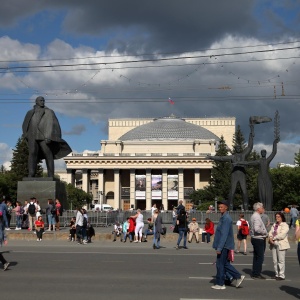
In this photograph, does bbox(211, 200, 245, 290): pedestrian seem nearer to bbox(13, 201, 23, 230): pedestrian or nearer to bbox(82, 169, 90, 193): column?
bbox(13, 201, 23, 230): pedestrian

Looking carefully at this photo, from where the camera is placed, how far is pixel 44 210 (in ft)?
73.8

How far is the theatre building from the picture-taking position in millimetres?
122188

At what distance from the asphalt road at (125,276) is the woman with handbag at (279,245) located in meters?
0.26

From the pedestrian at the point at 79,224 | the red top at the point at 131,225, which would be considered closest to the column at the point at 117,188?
the red top at the point at 131,225

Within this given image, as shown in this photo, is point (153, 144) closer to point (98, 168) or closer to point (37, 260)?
point (98, 168)

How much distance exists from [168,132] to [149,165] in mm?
14598

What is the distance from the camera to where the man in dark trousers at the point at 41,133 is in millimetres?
22641

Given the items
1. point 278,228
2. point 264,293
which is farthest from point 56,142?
point 264,293

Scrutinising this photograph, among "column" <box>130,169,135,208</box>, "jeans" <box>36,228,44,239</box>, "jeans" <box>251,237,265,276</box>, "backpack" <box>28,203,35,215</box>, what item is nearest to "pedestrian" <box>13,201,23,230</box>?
"backpack" <box>28,203,35,215</box>

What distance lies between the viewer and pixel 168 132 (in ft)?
439

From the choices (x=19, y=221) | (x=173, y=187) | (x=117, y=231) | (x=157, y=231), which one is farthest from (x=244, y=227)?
(x=173, y=187)

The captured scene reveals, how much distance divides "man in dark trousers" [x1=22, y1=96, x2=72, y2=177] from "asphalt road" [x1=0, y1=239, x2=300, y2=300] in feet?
17.6

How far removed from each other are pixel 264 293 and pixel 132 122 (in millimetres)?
136549

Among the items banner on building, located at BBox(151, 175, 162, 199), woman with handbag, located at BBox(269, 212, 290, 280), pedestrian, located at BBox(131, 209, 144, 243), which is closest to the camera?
woman with handbag, located at BBox(269, 212, 290, 280)
